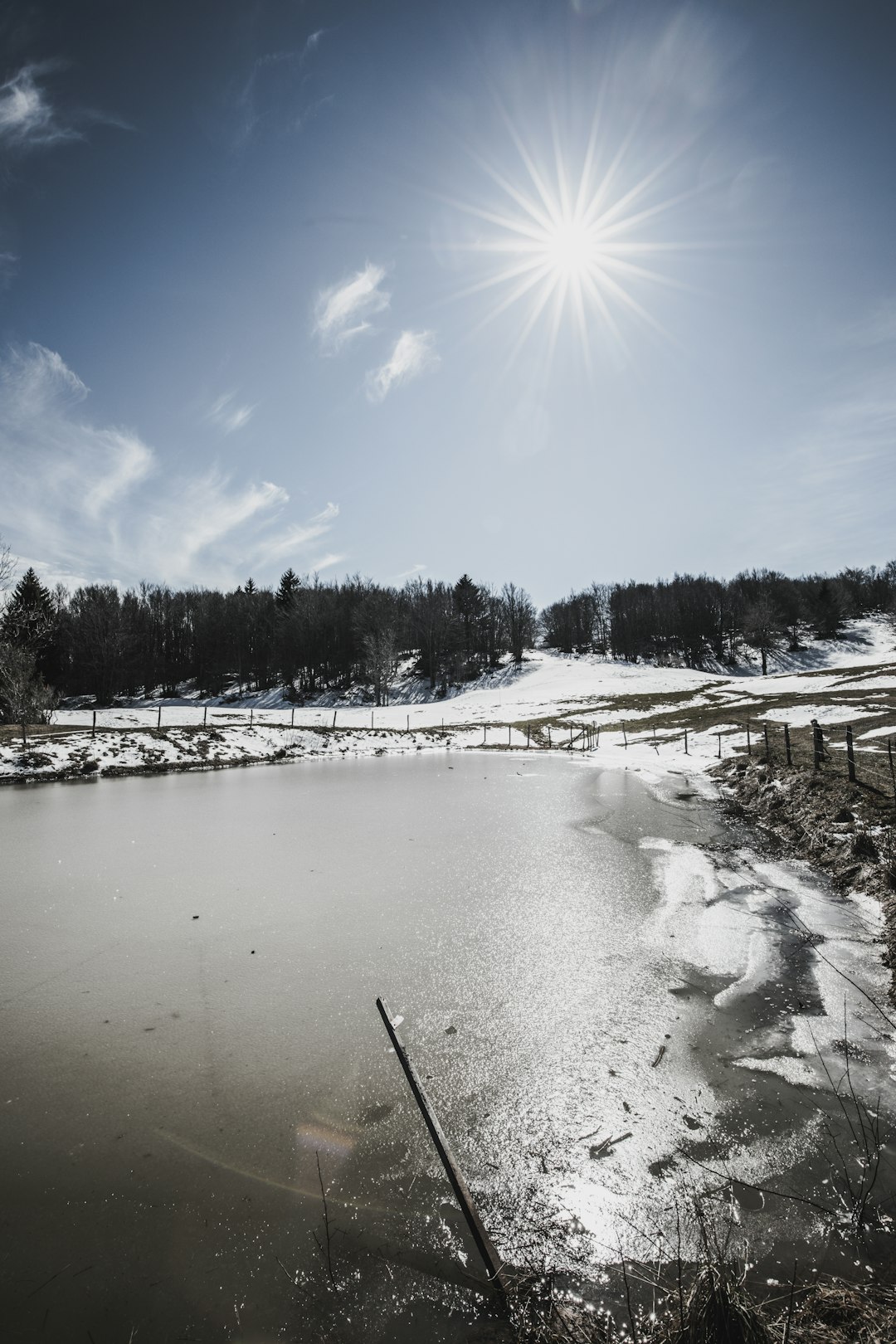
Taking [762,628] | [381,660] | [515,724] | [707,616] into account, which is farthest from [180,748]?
[707,616]

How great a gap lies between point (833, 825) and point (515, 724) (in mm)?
29106

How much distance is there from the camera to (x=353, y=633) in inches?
2638

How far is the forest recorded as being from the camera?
5834 cm

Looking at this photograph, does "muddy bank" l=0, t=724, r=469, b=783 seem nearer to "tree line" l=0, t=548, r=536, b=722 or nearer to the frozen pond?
the frozen pond

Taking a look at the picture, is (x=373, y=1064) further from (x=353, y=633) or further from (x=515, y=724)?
(x=353, y=633)

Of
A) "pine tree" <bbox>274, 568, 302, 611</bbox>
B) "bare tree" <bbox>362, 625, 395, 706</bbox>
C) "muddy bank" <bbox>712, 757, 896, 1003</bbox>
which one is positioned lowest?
"muddy bank" <bbox>712, 757, 896, 1003</bbox>

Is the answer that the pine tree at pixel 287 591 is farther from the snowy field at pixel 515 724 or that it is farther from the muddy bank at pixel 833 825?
the muddy bank at pixel 833 825

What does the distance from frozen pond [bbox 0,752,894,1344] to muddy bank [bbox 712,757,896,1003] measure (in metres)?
0.51

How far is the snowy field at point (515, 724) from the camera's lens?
2092 centimetres

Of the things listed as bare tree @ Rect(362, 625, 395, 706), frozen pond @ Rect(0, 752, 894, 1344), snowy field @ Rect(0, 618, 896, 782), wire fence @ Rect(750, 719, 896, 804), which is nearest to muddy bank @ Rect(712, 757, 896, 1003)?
wire fence @ Rect(750, 719, 896, 804)

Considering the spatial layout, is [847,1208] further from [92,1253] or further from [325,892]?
[325,892]

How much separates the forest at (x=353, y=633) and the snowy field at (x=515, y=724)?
660cm

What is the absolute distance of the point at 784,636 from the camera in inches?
3231

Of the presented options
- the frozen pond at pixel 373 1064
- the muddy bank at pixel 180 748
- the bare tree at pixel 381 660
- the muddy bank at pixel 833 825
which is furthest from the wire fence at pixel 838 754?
the bare tree at pixel 381 660
